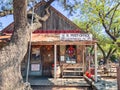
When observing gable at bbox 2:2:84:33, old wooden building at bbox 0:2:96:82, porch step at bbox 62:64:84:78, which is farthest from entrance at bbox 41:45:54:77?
gable at bbox 2:2:84:33

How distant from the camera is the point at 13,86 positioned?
1001 centimetres

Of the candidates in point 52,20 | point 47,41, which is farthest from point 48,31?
point 47,41

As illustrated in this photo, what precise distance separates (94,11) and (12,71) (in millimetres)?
14933

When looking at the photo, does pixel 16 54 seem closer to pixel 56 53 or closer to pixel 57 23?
pixel 56 53

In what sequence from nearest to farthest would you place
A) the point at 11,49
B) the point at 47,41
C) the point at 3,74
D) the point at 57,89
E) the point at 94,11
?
1. the point at 3,74
2. the point at 11,49
3. the point at 57,89
4. the point at 47,41
5. the point at 94,11

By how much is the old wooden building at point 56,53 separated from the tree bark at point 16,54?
17.3 feet

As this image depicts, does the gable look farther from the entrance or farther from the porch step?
the porch step

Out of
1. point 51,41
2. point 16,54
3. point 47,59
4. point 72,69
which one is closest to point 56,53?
point 47,59

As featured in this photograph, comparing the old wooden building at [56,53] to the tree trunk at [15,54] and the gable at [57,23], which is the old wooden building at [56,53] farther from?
the tree trunk at [15,54]

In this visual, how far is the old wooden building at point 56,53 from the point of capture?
1762 centimetres

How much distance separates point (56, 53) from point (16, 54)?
7.85m

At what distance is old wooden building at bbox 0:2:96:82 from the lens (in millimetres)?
17625

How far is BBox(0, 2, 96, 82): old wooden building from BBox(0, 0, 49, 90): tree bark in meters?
5.28

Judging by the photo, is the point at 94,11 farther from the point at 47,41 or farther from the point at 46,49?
the point at 47,41
